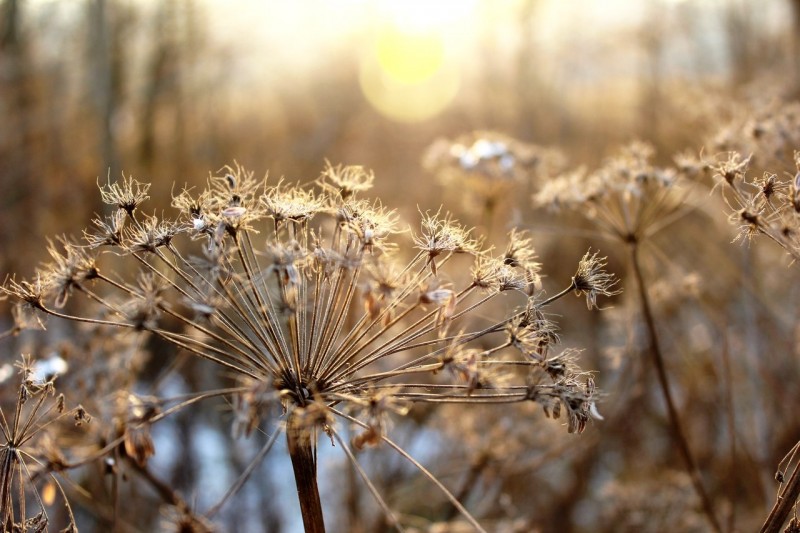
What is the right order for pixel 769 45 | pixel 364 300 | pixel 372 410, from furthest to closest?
pixel 769 45, pixel 364 300, pixel 372 410

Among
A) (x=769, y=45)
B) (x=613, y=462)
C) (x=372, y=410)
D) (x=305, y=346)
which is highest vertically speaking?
(x=769, y=45)

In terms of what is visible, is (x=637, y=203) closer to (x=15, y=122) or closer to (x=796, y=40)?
(x=796, y=40)

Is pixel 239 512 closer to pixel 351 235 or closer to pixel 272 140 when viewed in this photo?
pixel 351 235

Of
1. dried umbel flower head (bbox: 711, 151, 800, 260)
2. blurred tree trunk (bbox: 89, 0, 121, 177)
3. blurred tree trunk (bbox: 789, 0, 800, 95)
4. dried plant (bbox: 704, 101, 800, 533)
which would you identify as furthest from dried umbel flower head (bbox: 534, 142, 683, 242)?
blurred tree trunk (bbox: 789, 0, 800, 95)

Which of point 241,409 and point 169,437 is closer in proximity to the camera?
point 241,409

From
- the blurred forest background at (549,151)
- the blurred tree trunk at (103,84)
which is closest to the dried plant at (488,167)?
the blurred forest background at (549,151)

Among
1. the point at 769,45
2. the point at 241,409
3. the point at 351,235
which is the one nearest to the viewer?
the point at 241,409

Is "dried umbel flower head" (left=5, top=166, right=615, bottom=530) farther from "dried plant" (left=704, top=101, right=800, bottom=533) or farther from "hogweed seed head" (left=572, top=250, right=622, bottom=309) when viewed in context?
"dried plant" (left=704, top=101, right=800, bottom=533)

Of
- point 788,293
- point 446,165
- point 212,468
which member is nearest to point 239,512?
point 212,468

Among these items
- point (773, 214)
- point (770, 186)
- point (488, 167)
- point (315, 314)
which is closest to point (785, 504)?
point (773, 214)
